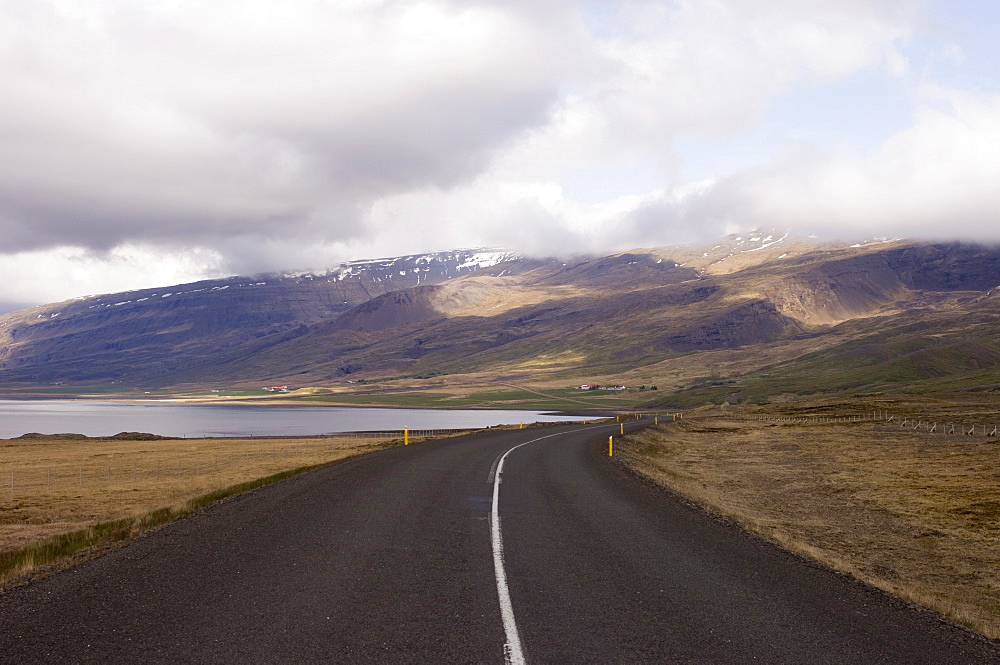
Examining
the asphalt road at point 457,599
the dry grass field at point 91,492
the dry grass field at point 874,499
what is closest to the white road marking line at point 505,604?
the asphalt road at point 457,599

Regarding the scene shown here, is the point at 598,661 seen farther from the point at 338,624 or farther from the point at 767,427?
Answer: the point at 767,427

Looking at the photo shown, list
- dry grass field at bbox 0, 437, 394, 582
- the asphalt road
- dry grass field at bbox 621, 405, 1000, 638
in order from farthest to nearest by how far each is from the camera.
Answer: dry grass field at bbox 0, 437, 394, 582 < dry grass field at bbox 621, 405, 1000, 638 < the asphalt road

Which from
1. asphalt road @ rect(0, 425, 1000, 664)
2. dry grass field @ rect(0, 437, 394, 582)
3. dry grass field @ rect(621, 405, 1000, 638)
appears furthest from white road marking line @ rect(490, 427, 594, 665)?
dry grass field @ rect(0, 437, 394, 582)

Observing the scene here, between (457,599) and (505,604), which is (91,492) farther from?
(505,604)

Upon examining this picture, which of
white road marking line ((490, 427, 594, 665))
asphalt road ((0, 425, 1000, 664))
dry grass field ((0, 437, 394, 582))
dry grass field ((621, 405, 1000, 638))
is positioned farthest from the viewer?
dry grass field ((0, 437, 394, 582))

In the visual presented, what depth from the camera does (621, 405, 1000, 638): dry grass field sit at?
45.0ft

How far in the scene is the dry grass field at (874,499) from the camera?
45.0 feet

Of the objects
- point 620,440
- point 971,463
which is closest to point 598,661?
point 971,463

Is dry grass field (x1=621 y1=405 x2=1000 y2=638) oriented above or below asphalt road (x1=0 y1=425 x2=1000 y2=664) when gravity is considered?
below

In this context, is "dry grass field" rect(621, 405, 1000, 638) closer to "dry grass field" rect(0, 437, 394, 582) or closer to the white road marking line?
the white road marking line

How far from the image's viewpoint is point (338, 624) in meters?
8.48

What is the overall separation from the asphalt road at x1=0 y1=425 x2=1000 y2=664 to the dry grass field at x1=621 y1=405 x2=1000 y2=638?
5.64ft

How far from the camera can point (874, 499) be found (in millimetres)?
25938

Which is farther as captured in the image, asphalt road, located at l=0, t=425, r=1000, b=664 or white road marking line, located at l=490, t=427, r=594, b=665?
asphalt road, located at l=0, t=425, r=1000, b=664
